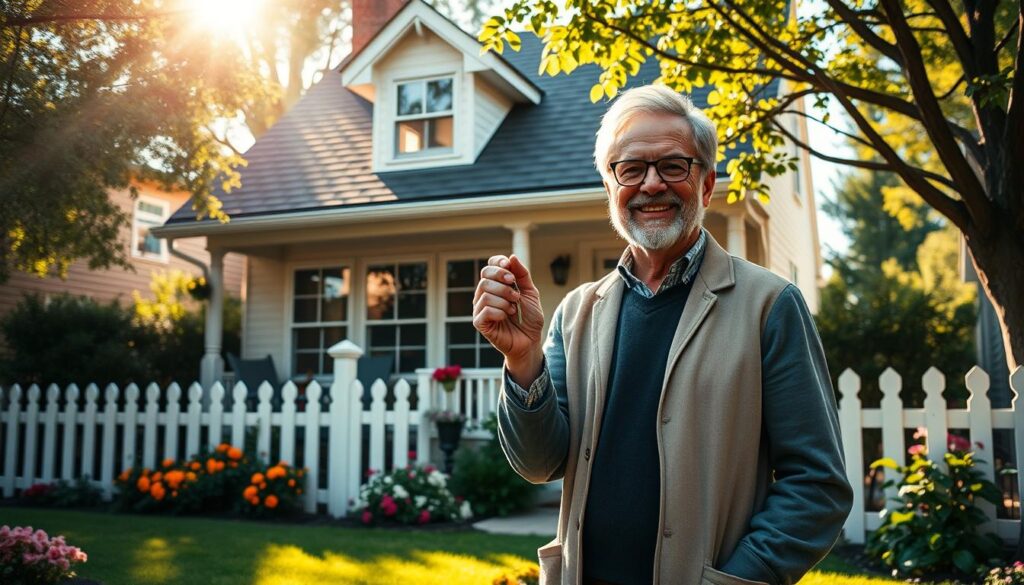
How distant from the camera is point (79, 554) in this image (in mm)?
4176

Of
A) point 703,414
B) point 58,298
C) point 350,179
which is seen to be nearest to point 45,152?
point 703,414

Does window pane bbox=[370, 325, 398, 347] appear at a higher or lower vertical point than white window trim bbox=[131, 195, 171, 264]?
lower

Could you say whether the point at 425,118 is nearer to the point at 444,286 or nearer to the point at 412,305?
the point at 444,286

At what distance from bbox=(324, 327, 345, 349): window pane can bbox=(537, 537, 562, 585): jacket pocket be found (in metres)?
10.6

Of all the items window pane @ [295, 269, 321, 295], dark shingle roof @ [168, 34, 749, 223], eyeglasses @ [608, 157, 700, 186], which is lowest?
eyeglasses @ [608, 157, 700, 186]

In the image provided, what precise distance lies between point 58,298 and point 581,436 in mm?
12495

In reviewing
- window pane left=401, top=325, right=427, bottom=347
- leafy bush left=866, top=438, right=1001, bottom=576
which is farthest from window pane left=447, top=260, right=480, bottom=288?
leafy bush left=866, top=438, right=1001, bottom=576

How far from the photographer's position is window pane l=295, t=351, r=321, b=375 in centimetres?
1262

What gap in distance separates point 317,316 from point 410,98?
342cm

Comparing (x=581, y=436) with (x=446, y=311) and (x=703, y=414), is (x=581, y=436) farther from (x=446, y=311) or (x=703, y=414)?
(x=446, y=311)

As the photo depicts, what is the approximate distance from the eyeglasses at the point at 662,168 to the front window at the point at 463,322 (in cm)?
953

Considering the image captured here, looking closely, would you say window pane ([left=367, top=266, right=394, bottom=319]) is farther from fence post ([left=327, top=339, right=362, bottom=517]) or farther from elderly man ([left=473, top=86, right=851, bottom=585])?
elderly man ([left=473, top=86, right=851, bottom=585])

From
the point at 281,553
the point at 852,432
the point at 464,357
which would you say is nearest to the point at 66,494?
the point at 281,553

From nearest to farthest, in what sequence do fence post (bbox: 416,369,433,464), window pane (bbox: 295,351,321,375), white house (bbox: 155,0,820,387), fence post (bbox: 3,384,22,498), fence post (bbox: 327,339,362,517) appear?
fence post (bbox: 327,339,362,517) < fence post (bbox: 416,369,433,464) < fence post (bbox: 3,384,22,498) < white house (bbox: 155,0,820,387) < window pane (bbox: 295,351,321,375)
